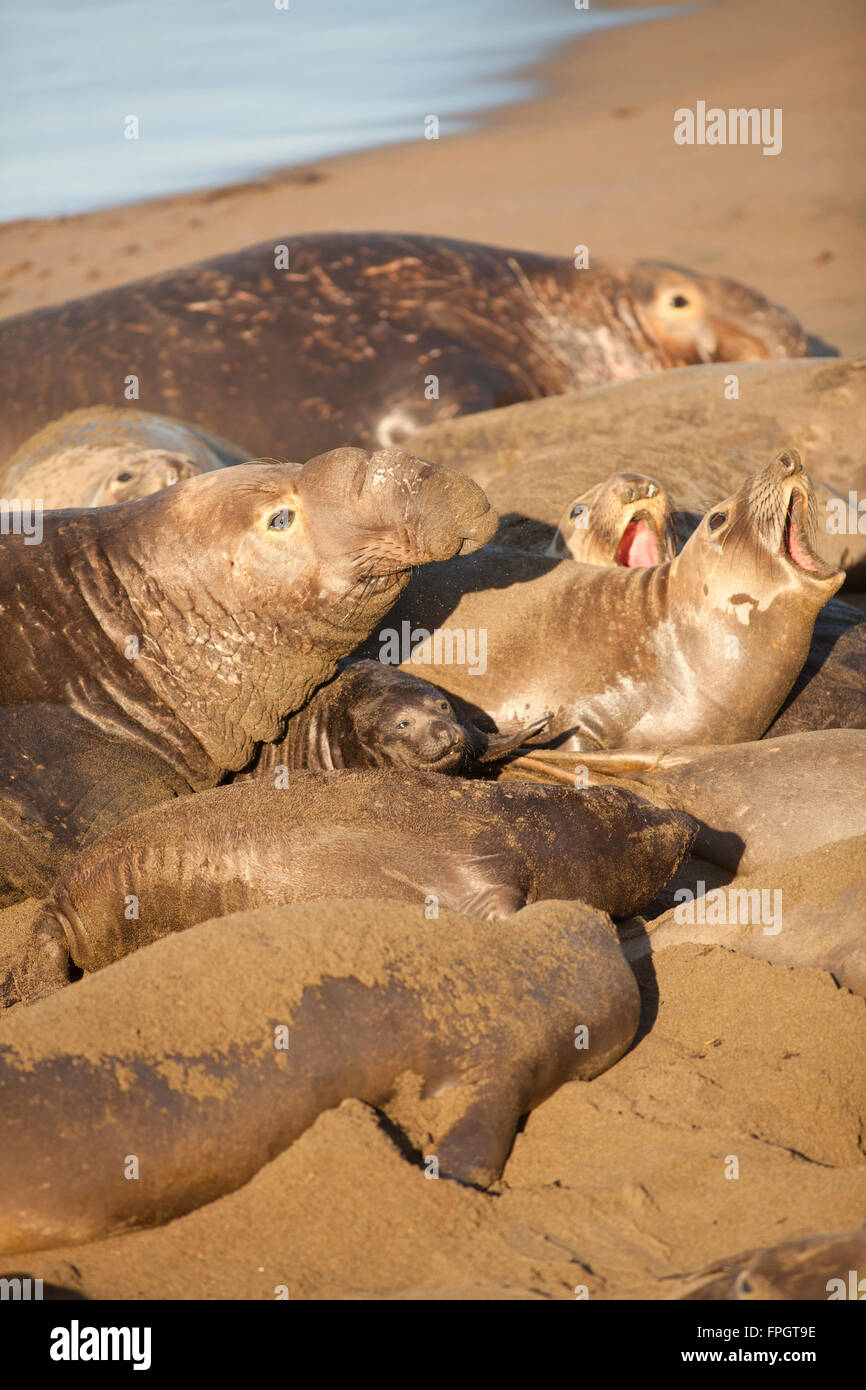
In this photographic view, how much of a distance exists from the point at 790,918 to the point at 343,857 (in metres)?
1.16

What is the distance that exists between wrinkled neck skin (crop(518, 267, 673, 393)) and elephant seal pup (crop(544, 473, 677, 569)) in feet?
9.10

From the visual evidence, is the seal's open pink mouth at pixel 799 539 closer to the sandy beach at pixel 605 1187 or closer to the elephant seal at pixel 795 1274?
the sandy beach at pixel 605 1187

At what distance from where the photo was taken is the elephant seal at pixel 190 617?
4.20 m

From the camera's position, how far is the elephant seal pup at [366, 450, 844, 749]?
16.2 feet

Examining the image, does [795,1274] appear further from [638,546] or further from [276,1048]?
[638,546]

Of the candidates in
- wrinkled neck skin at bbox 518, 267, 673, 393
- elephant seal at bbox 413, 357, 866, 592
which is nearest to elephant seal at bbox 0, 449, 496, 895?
elephant seal at bbox 413, 357, 866, 592

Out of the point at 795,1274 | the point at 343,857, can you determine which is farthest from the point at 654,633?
the point at 795,1274

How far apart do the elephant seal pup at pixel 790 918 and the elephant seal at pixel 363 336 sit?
430 cm

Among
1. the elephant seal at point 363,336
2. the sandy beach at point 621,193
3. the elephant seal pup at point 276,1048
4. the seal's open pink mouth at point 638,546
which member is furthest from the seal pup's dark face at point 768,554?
the sandy beach at point 621,193

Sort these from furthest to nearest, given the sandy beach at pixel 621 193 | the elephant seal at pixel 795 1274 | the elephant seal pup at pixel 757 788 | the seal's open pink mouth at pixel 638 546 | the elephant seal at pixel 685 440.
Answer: the sandy beach at pixel 621 193
the elephant seal at pixel 685 440
the seal's open pink mouth at pixel 638 546
the elephant seal pup at pixel 757 788
the elephant seal at pixel 795 1274

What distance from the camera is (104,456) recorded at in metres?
6.70

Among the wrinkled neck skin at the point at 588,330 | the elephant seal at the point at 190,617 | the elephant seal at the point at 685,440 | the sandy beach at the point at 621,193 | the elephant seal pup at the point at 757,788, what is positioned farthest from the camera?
the sandy beach at the point at 621,193

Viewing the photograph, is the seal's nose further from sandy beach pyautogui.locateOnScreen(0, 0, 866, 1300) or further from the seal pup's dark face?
sandy beach pyautogui.locateOnScreen(0, 0, 866, 1300)
